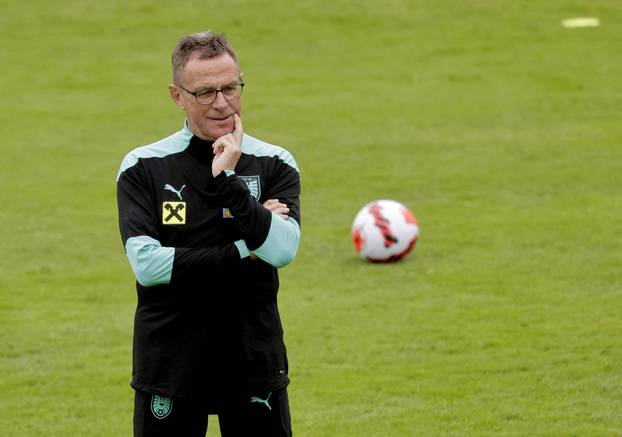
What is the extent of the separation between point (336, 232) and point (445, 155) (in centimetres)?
482

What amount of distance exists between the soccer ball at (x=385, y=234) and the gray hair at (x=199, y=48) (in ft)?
27.0

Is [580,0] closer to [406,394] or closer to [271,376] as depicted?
[406,394]

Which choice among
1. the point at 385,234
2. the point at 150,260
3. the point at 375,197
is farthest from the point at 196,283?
the point at 375,197

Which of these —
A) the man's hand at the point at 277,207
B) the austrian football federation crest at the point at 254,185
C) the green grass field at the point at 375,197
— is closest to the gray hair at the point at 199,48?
the austrian football federation crest at the point at 254,185

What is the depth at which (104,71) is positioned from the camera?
86.9ft

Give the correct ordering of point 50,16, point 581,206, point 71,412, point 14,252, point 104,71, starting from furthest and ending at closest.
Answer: point 50,16 → point 104,71 → point 581,206 → point 14,252 → point 71,412

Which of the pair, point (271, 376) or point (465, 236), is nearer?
point (271, 376)

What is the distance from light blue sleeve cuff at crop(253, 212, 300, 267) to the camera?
524cm

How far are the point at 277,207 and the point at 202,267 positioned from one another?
1.49 ft

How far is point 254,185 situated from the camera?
17.9 ft

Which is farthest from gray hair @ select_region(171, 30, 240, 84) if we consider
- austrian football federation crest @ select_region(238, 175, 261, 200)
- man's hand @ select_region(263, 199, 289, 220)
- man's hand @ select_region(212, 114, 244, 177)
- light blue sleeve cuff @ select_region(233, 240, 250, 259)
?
light blue sleeve cuff @ select_region(233, 240, 250, 259)

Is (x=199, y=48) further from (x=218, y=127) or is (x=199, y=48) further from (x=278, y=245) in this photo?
(x=278, y=245)

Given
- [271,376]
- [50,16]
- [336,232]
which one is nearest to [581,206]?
[336,232]

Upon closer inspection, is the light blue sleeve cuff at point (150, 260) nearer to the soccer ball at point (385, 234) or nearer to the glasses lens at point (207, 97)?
the glasses lens at point (207, 97)
